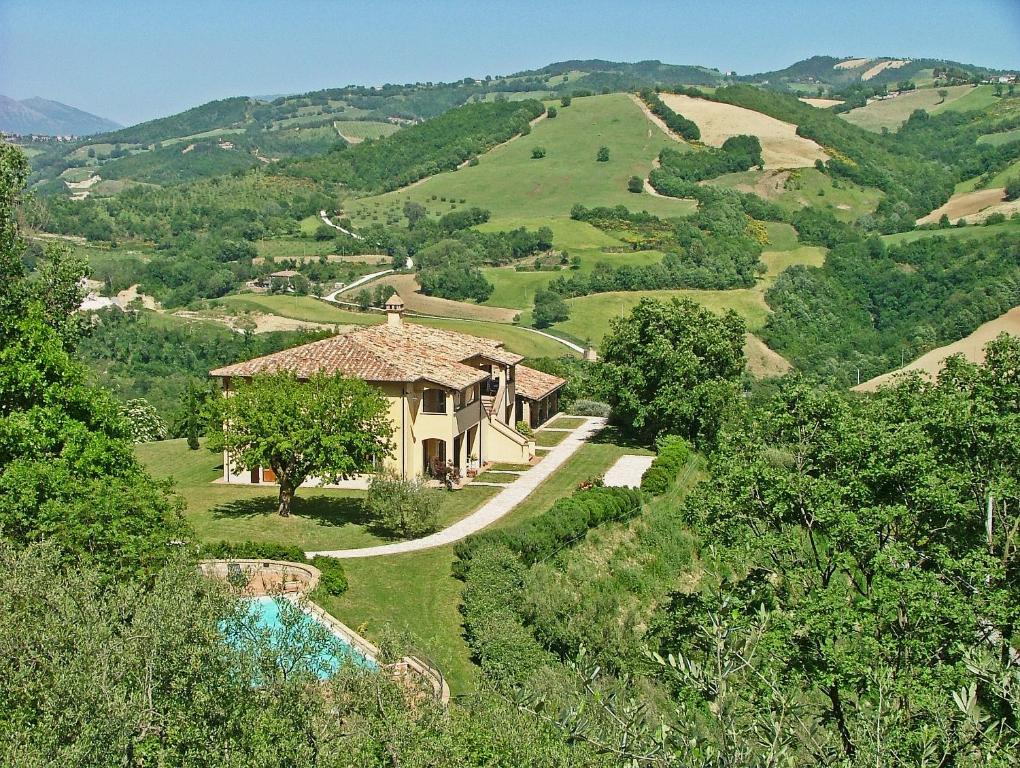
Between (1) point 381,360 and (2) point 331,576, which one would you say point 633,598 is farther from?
(1) point 381,360

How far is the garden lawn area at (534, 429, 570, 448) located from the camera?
49.2 m

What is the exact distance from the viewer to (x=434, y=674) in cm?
2164

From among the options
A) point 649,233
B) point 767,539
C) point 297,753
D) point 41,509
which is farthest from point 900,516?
point 649,233

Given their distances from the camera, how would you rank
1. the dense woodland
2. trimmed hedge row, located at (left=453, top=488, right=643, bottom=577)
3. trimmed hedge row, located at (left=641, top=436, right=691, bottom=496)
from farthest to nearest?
trimmed hedge row, located at (left=641, top=436, right=691, bottom=496), trimmed hedge row, located at (left=453, top=488, right=643, bottom=577), the dense woodland

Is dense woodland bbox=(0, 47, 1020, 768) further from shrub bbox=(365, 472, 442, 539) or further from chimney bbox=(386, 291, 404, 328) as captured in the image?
chimney bbox=(386, 291, 404, 328)

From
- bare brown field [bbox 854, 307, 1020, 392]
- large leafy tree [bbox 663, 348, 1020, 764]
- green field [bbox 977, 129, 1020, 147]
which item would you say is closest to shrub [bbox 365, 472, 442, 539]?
large leafy tree [bbox 663, 348, 1020, 764]

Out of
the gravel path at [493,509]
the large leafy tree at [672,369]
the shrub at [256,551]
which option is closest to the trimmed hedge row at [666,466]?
the large leafy tree at [672,369]

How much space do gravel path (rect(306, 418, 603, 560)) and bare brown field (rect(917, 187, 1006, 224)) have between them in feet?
347

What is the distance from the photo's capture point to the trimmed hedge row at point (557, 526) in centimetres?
3067

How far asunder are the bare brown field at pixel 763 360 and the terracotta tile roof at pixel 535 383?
3600cm

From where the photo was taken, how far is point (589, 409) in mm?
59094

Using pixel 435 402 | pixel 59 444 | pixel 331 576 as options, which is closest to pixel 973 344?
pixel 435 402

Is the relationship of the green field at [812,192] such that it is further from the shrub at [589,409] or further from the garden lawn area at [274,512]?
the garden lawn area at [274,512]

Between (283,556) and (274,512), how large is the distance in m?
6.81
